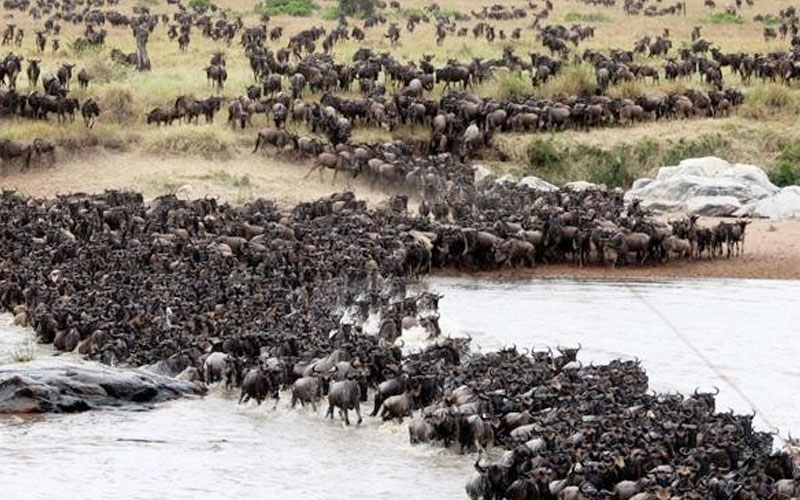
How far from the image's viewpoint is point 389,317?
73.2ft

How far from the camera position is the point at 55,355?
71.2 ft

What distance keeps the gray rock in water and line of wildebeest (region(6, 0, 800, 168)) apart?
14979mm

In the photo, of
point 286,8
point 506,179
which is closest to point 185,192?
point 506,179

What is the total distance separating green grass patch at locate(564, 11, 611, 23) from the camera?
5934 centimetres

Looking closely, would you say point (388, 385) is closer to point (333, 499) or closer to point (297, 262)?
point (333, 499)

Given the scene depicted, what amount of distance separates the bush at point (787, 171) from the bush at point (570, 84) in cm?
589

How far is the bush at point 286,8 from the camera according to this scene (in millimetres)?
61625

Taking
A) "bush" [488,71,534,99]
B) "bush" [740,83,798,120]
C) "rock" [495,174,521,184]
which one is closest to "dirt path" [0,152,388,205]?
"rock" [495,174,521,184]

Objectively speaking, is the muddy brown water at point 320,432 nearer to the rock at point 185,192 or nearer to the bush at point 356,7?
the rock at point 185,192

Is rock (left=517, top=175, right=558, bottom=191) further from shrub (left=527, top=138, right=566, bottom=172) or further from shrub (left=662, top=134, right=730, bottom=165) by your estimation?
shrub (left=662, top=134, right=730, bottom=165)

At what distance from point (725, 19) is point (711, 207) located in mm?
26995

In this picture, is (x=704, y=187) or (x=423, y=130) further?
(x=423, y=130)

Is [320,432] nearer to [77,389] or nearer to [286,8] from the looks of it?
[77,389]

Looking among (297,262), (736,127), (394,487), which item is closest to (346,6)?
(736,127)
